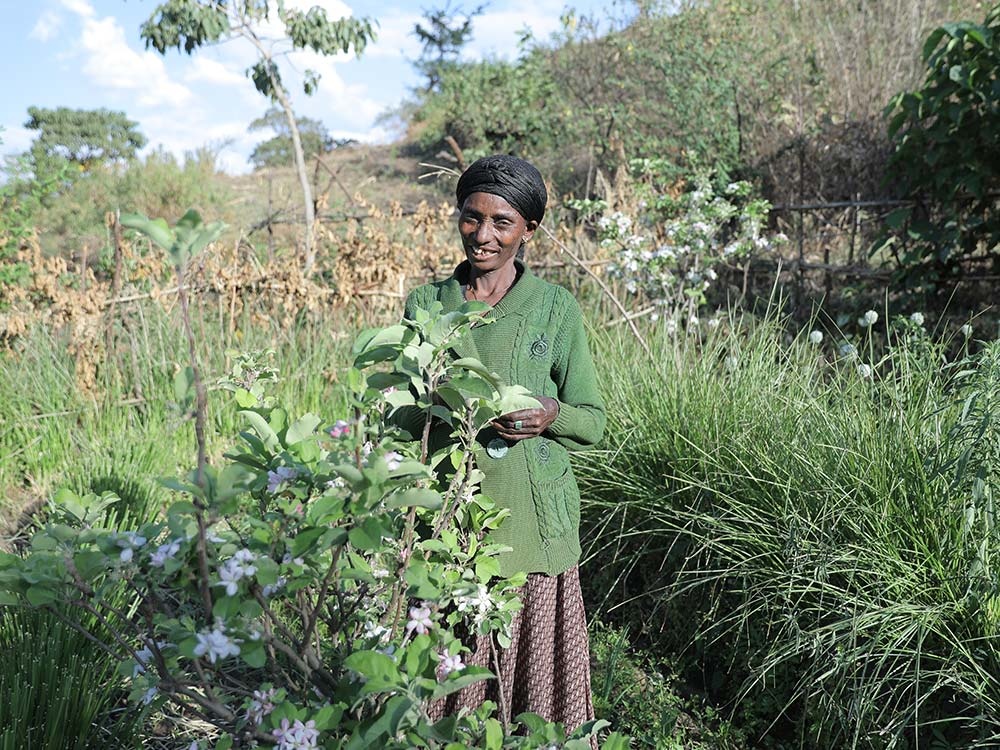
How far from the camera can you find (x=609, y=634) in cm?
304

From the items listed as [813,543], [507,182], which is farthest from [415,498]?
[813,543]

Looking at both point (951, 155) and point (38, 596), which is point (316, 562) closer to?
point (38, 596)

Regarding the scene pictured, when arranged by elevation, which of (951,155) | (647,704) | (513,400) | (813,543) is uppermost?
(951,155)

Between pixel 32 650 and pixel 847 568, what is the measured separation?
7.58 ft

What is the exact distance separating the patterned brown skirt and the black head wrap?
2.73ft

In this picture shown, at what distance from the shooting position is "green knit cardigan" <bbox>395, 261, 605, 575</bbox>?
1.84 meters

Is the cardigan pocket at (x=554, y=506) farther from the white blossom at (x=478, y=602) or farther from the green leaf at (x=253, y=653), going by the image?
the green leaf at (x=253, y=653)

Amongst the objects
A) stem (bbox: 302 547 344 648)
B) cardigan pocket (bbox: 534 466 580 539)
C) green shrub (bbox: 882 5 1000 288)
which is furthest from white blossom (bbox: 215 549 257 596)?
green shrub (bbox: 882 5 1000 288)

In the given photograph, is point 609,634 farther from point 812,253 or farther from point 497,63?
point 497,63

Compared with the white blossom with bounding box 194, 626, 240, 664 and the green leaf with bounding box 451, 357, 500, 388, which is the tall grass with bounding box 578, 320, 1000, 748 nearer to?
the green leaf with bounding box 451, 357, 500, 388

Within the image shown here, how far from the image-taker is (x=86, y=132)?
20.8m

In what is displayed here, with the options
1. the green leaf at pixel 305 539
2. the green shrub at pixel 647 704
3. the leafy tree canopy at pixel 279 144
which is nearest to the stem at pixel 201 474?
the green leaf at pixel 305 539

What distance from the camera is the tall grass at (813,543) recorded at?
2.31 metres

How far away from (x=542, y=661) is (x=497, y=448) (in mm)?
571
